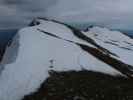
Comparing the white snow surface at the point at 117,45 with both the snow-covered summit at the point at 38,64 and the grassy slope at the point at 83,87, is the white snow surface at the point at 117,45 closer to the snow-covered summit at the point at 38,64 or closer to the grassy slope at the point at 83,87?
the snow-covered summit at the point at 38,64

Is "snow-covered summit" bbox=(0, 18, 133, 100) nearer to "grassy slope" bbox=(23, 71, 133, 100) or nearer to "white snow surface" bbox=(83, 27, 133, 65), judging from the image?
"grassy slope" bbox=(23, 71, 133, 100)

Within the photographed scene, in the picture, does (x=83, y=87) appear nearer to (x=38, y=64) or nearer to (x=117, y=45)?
(x=38, y=64)

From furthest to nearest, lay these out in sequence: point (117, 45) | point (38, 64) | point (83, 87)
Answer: point (117, 45) → point (38, 64) → point (83, 87)

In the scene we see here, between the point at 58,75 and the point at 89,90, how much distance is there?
6053 mm

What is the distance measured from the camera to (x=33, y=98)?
98.8ft

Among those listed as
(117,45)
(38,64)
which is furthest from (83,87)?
(117,45)

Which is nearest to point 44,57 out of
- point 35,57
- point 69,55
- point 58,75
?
point 35,57

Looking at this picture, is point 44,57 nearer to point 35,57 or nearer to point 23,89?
point 35,57

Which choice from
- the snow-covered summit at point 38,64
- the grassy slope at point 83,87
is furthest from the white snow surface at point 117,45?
the grassy slope at point 83,87

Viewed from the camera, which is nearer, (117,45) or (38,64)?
(38,64)

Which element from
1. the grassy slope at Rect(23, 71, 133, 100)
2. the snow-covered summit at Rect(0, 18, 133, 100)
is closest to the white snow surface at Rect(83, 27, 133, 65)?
the snow-covered summit at Rect(0, 18, 133, 100)

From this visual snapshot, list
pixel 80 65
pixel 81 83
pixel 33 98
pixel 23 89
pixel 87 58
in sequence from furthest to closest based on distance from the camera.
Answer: pixel 87 58, pixel 80 65, pixel 81 83, pixel 23 89, pixel 33 98

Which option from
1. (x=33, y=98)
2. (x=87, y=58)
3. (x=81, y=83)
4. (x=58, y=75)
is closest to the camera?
(x=33, y=98)

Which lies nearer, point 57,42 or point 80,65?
point 80,65
